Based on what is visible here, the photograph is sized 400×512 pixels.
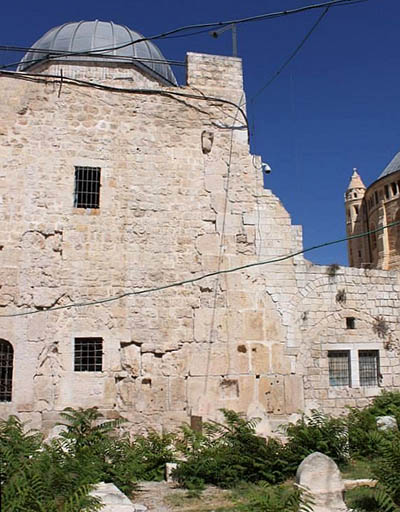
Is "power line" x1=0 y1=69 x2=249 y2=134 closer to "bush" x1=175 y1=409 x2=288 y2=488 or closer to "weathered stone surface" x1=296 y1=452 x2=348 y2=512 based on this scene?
"bush" x1=175 y1=409 x2=288 y2=488

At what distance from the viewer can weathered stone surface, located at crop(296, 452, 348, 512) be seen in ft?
20.5

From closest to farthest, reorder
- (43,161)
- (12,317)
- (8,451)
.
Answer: (8,451)
(12,317)
(43,161)

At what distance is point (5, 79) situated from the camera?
11.1m

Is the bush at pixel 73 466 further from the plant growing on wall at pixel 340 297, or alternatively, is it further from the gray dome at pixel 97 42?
the gray dome at pixel 97 42

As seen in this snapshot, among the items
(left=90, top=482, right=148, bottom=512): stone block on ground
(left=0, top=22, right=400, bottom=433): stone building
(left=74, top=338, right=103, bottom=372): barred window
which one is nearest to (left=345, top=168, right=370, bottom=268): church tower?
(left=0, top=22, right=400, bottom=433): stone building

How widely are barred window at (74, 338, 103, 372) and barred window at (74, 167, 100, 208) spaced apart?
278 cm

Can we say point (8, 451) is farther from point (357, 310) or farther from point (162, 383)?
point (357, 310)

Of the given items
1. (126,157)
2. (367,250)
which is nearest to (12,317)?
(126,157)

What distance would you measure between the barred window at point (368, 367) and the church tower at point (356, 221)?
→ 28.1 m

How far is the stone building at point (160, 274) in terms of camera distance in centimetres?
1051

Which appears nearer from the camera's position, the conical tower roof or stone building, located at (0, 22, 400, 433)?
stone building, located at (0, 22, 400, 433)

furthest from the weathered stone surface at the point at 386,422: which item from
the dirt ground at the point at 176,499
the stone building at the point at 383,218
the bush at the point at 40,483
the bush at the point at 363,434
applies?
the stone building at the point at 383,218

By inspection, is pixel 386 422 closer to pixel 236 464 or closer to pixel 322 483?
pixel 236 464

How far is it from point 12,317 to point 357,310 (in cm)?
753
